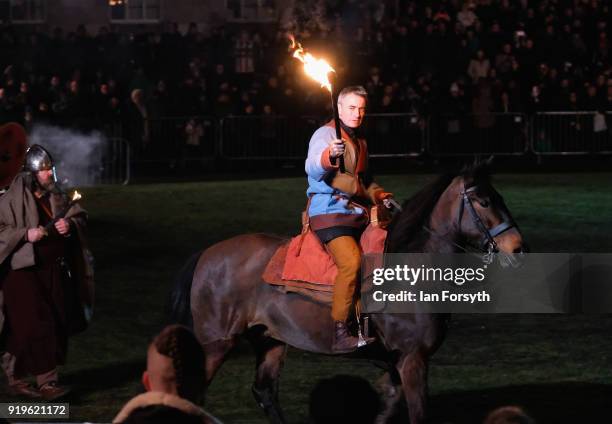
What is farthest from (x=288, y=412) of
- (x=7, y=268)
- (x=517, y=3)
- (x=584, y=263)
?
(x=517, y=3)

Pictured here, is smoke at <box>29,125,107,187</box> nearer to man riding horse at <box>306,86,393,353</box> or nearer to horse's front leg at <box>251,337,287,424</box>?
horse's front leg at <box>251,337,287,424</box>

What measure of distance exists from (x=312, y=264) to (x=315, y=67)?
1.43m

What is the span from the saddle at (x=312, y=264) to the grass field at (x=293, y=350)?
113cm

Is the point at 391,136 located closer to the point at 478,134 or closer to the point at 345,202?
the point at 478,134

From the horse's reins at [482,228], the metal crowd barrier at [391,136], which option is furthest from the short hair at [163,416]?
the metal crowd barrier at [391,136]

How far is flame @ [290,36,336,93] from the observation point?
8522 millimetres

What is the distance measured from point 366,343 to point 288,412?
4.09 ft

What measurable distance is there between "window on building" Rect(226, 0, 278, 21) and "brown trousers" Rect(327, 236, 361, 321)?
30.1 metres

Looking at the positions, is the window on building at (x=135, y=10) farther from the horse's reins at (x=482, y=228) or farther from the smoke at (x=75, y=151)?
the horse's reins at (x=482, y=228)

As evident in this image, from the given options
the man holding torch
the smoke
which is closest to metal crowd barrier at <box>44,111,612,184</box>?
the smoke

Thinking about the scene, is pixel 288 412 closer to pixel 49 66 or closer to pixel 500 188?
pixel 500 188

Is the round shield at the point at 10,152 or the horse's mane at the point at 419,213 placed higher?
the round shield at the point at 10,152

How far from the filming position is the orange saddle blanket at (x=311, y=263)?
9273 millimetres

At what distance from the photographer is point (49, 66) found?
28703mm
